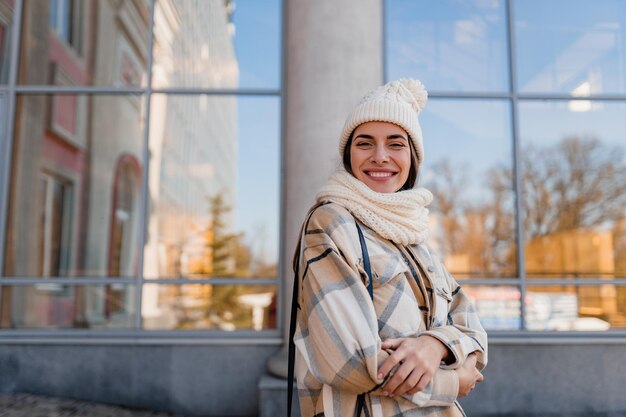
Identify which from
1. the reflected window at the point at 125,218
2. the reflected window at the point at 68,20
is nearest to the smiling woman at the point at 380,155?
the reflected window at the point at 68,20

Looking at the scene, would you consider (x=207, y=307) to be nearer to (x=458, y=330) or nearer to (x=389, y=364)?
(x=458, y=330)

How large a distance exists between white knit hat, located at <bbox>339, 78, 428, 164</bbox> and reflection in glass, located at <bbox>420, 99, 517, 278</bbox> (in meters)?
6.99

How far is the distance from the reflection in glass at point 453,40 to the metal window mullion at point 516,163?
68.1 inches

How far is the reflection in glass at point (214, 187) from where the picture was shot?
24.4ft

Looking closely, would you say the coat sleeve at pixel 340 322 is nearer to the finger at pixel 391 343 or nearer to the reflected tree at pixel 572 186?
the finger at pixel 391 343

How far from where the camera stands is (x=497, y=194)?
10.2 meters

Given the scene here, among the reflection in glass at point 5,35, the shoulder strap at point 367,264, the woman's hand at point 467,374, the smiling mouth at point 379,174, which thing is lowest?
the woman's hand at point 467,374

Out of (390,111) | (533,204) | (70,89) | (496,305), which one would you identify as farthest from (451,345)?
(533,204)

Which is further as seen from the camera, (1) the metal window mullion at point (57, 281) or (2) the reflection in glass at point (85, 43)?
(2) the reflection in glass at point (85, 43)

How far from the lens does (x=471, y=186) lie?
10.4 metres

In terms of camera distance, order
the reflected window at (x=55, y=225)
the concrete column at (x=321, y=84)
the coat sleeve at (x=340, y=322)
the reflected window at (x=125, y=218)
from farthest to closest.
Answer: the reflected window at (x=125, y=218), the reflected window at (x=55, y=225), the concrete column at (x=321, y=84), the coat sleeve at (x=340, y=322)

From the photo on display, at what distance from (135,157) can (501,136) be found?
7.32 meters

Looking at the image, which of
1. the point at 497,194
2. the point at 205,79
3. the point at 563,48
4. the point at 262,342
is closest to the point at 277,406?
the point at 262,342

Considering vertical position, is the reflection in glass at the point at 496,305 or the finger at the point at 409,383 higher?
the finger at the point at 409,383
